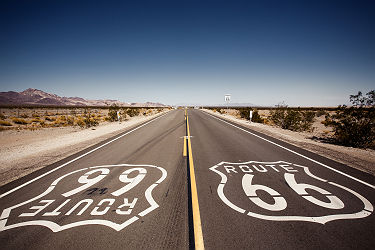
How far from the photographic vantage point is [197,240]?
2.36 meters

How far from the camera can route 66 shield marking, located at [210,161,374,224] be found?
294 centimetres

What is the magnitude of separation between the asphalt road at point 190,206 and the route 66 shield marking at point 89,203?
0.02 m

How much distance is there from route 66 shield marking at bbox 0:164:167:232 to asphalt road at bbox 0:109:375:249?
0.02 m

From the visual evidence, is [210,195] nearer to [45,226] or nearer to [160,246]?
[160,246]

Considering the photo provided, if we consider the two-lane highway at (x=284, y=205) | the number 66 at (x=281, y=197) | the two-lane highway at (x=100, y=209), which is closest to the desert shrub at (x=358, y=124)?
the two-lane highway at (x=284, y=205)

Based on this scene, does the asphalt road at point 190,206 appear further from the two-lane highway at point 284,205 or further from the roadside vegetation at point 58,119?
the roadside vegetation at point 58,119

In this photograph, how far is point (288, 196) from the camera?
3.51 m

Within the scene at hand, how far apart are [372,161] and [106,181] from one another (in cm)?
878

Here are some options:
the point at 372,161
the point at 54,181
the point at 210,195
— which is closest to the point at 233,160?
the point at 210,195

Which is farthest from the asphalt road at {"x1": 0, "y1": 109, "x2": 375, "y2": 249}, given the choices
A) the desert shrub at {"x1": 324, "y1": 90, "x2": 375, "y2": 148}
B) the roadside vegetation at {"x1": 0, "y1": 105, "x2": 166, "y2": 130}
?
the roadside vegetation at {"x1": 0, "y1": 105, "x2": 166, "y2": 130}

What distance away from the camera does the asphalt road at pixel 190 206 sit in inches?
95.5

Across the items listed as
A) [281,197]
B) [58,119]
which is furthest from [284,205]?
[58,119]

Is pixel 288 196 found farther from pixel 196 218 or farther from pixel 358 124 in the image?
pixel 358 124

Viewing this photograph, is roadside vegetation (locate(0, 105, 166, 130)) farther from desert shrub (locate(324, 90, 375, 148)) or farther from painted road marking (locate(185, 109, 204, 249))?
desert shrub (locate(324, 90, 375, 148))
